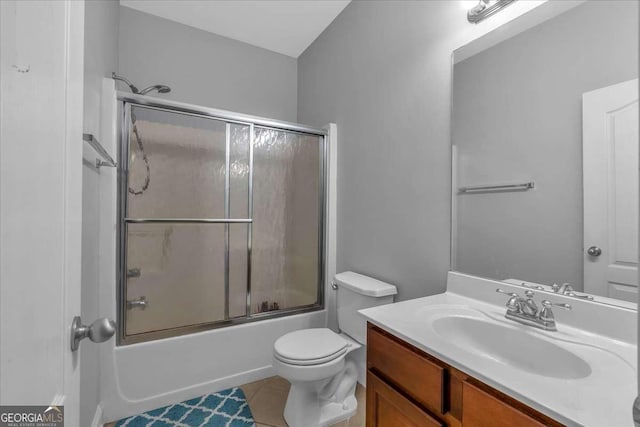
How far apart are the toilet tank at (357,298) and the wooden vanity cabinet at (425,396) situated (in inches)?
21.9

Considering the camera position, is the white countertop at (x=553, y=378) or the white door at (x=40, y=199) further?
the white countertop at (x=553, y=378)

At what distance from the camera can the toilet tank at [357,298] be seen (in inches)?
66.1

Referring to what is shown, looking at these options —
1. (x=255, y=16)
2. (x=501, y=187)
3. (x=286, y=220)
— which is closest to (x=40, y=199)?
(x=501, y=187)

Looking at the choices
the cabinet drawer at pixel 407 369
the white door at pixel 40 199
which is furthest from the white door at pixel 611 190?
the white door at pixel 40 199

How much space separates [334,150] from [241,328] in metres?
1.49

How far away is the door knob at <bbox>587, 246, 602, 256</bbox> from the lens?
96cm

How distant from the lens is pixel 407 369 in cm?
95

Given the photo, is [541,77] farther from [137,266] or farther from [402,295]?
[137,266]

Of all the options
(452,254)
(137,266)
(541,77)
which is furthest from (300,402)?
(541,77)

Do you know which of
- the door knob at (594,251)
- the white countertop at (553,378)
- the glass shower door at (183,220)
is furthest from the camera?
the glass shower door at (183,220)

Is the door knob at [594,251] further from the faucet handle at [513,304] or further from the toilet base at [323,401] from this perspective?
the toilet base at [323,401]

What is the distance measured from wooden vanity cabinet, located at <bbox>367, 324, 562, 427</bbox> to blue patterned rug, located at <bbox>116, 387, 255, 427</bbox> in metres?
0.94

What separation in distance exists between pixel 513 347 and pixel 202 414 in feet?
5.49

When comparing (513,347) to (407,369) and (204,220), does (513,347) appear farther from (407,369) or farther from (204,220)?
(204,220)
